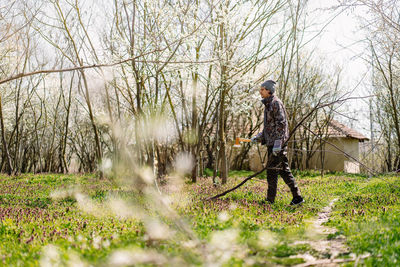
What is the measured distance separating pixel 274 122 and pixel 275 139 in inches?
15.6

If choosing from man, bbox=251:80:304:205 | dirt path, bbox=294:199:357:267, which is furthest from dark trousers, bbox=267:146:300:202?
dirt path, bbox=294:199:357:267

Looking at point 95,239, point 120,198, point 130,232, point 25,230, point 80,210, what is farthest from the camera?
point 120,198

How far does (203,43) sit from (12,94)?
20.4 m

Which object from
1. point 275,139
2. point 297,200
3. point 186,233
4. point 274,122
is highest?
point 274,122

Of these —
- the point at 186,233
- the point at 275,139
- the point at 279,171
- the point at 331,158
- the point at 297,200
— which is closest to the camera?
the point at 186,233

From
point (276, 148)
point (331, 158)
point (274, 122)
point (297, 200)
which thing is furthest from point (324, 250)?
point (331, 158)

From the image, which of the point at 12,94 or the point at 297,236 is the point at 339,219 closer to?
the point at 297,236

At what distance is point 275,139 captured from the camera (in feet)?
23.6

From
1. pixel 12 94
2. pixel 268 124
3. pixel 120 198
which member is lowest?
pixel 120 198

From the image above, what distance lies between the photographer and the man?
712 cm

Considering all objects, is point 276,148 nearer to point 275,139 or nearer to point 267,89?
point 275,139

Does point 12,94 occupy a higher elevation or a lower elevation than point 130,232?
higher

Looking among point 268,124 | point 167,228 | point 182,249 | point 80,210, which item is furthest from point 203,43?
point 182,249

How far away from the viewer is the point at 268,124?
7.42 meters
